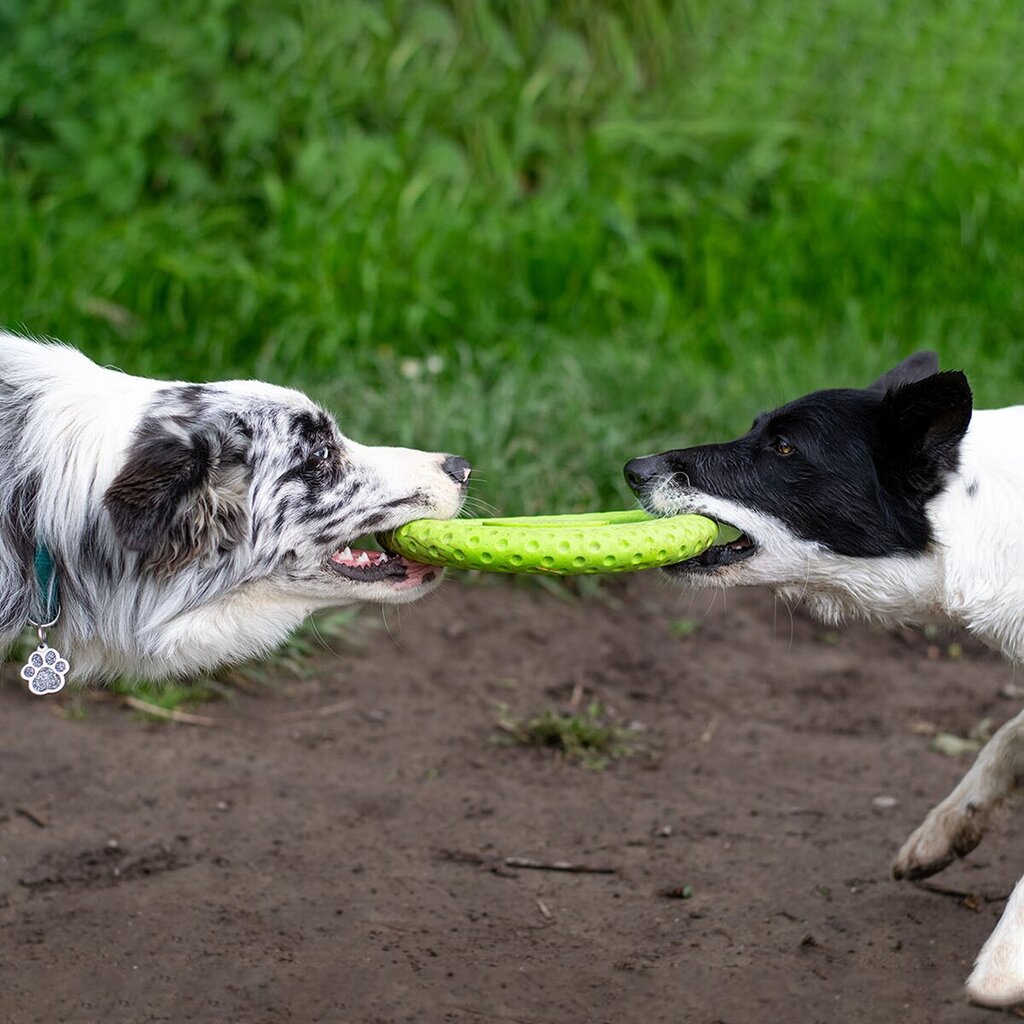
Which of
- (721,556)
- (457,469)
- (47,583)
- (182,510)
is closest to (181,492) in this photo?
(182,510)

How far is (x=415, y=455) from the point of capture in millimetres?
3846

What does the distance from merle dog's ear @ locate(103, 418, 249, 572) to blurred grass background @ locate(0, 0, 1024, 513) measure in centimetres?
267

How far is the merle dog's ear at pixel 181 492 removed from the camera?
3.30 m

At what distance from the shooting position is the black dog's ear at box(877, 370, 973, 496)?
344 centimetres

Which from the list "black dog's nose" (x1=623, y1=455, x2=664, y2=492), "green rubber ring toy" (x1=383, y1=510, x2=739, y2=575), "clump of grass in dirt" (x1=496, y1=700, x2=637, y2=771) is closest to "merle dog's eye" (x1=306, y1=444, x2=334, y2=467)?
"green rubber ring toy" (x1=383, y1=510, x2=739, y2=575)

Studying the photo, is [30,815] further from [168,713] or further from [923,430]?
[923,430]

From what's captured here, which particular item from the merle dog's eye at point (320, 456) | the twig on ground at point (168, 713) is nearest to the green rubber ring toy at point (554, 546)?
the merle dog's eye at point (320, 456)

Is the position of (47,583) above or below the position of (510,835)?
above

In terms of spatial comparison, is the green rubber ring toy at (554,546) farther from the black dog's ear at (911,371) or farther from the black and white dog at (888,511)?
the black dog's ear at (911,371)

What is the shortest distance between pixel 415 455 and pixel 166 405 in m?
0.65

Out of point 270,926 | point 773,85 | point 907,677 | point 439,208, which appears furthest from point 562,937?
point 773,85

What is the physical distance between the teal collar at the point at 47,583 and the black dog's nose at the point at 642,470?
4.73ft

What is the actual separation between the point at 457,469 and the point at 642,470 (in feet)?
1.57

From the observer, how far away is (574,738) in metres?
5.17
